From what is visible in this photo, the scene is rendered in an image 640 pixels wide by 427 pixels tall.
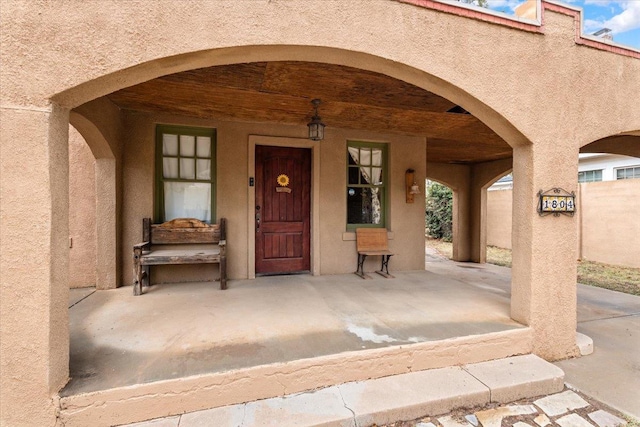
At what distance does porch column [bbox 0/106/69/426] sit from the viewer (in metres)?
1.70

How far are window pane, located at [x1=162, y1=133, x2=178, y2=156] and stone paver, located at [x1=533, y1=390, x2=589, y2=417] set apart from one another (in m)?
5.05

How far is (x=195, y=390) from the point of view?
1.94m

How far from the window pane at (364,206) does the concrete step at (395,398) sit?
3009 millimetres

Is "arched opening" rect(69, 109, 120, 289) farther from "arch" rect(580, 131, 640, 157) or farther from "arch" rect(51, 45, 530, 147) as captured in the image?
"arch" rect(580, 131, 640, 157)

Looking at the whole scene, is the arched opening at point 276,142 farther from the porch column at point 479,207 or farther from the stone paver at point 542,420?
the porch column at point 479,207

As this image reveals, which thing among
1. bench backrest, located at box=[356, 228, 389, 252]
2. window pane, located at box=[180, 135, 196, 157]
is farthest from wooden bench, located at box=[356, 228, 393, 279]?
window pane, located at box=[180, 135, 196, 157]

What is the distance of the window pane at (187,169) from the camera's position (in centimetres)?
440

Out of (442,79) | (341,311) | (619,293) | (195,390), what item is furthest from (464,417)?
(619,293)

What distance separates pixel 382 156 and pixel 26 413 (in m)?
5.17

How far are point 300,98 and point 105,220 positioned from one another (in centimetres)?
298

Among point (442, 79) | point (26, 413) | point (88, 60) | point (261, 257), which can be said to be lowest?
point (26, 413)

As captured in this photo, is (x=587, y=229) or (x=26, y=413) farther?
(x=587, y=229)

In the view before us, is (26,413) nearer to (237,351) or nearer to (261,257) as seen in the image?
(237,351)

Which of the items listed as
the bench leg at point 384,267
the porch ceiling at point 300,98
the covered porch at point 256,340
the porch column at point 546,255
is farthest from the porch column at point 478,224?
the porch column at point 546,255
